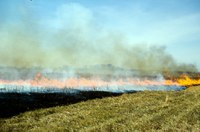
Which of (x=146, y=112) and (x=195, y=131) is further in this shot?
(x=146, y=112)

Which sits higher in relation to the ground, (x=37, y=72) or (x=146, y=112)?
(x=37, y=72)

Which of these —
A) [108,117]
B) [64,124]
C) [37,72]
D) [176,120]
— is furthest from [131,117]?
[37,72]

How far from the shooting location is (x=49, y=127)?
26.5 m

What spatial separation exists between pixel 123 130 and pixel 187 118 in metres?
7.69

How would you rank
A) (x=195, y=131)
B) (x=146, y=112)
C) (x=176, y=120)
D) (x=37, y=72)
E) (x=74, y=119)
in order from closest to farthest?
1. (x=195, y=131)
2. (x=176, y=120)
3. (x=74, y=119)
4. (x=146, y=112)
5. (x=37, y=72)

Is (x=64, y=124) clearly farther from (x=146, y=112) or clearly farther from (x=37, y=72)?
(x=37, y=72)

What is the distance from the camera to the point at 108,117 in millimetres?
30828

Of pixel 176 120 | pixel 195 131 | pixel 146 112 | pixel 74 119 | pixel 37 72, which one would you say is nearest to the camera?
pixel 195 131

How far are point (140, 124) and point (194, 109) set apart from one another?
10.0 metres

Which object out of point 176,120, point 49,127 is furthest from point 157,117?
point 49,127

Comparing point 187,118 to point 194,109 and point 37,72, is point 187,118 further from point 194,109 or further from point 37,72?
point 37,72

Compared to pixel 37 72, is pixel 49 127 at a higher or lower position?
lower

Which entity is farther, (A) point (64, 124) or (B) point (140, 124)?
(A) point (64, 124)

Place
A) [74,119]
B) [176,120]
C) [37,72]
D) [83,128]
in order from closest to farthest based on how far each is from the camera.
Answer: [83,128]
[176,120]
[74,119]
[37,72]
